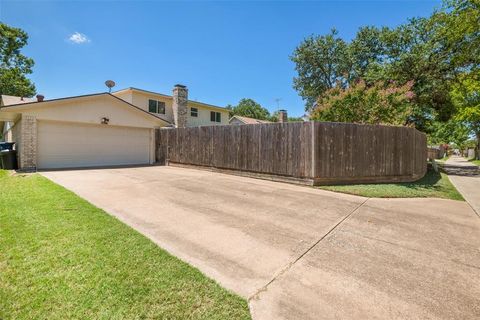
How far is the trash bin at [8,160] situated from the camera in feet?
35.4

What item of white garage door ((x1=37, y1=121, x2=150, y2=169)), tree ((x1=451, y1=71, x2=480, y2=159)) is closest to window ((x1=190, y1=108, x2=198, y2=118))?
white garage door ((x1=37, y1=121, x2=150, y2=169))

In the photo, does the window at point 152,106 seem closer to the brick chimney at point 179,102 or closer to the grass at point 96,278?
the brick chimney at point 179,102

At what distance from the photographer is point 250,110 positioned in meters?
58.9

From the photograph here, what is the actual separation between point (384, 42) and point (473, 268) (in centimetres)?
1890

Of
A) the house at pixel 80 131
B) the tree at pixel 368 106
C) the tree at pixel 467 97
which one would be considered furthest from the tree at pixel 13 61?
the tree at pixel 467 97

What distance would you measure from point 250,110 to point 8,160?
51644mm

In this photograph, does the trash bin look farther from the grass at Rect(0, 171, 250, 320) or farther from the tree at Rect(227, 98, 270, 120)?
the tree at Rect(227, 98, 270, 120)

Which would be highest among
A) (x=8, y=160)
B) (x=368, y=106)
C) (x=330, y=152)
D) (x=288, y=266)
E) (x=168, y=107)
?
(x=168, y=107)

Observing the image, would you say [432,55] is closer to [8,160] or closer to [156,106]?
[156,106]

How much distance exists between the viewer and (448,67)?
47.3 feet

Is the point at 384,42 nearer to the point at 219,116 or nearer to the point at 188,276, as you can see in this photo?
the point at 219,116

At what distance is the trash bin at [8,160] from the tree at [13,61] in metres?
20.7

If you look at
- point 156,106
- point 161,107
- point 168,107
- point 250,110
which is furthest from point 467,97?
point 250,110

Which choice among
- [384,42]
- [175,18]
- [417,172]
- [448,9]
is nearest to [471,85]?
[448,9]
